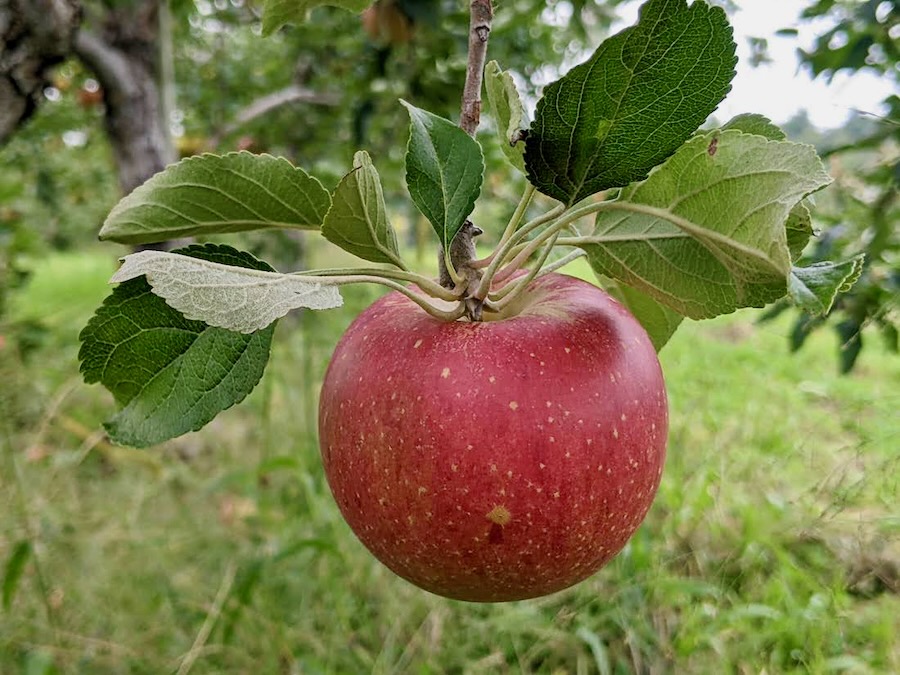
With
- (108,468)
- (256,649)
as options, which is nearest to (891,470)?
(256,649)

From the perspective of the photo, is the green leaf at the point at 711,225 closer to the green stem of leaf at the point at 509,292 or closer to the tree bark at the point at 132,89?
the green stem of leaf at the point at 509,292

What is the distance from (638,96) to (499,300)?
0.60 feet

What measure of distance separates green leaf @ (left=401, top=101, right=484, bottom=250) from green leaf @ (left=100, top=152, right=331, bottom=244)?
7 centimetres

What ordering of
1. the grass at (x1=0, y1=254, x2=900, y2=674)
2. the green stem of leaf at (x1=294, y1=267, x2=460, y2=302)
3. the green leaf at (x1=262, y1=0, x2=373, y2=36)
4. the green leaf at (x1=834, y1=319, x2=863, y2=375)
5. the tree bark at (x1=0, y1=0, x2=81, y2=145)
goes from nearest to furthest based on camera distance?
the green stem of leaf at (x1=294, y1=267, x2=460, y2=302)
the green leaf at (x1=262, y1=0, x2=373, y2=36)
the tree bark at (x1=0, y1=0, x2=81, y2=145)
the green leaf at (x1=834, y1=319, x2=863, y2=375)
the grass at (x1=0, y1=254, x2=900, y2=674)

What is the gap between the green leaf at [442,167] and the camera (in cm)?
46

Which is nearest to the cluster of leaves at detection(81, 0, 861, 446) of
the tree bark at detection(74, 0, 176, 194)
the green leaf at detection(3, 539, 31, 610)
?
the green leaf at detection(3, 539, 31, 610)

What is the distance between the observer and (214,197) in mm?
495

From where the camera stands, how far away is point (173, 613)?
146 centimetres

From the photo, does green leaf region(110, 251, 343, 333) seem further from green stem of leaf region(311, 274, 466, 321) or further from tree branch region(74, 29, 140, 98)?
tree branch region(74, 29, 140, 98)

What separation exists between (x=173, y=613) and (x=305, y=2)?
1.27m

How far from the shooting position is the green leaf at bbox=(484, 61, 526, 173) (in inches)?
16.8

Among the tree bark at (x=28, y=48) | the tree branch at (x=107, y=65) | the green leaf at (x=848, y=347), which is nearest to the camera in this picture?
the tree bark at (x=28, y=48)

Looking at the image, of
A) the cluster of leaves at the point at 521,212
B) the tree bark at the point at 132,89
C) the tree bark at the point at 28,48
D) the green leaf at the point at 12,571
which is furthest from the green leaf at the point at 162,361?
the tree bark at the point at 132,89

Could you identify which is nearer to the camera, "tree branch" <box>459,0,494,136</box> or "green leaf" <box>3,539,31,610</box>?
"tree branch" <box>459,0,494,136</box>
